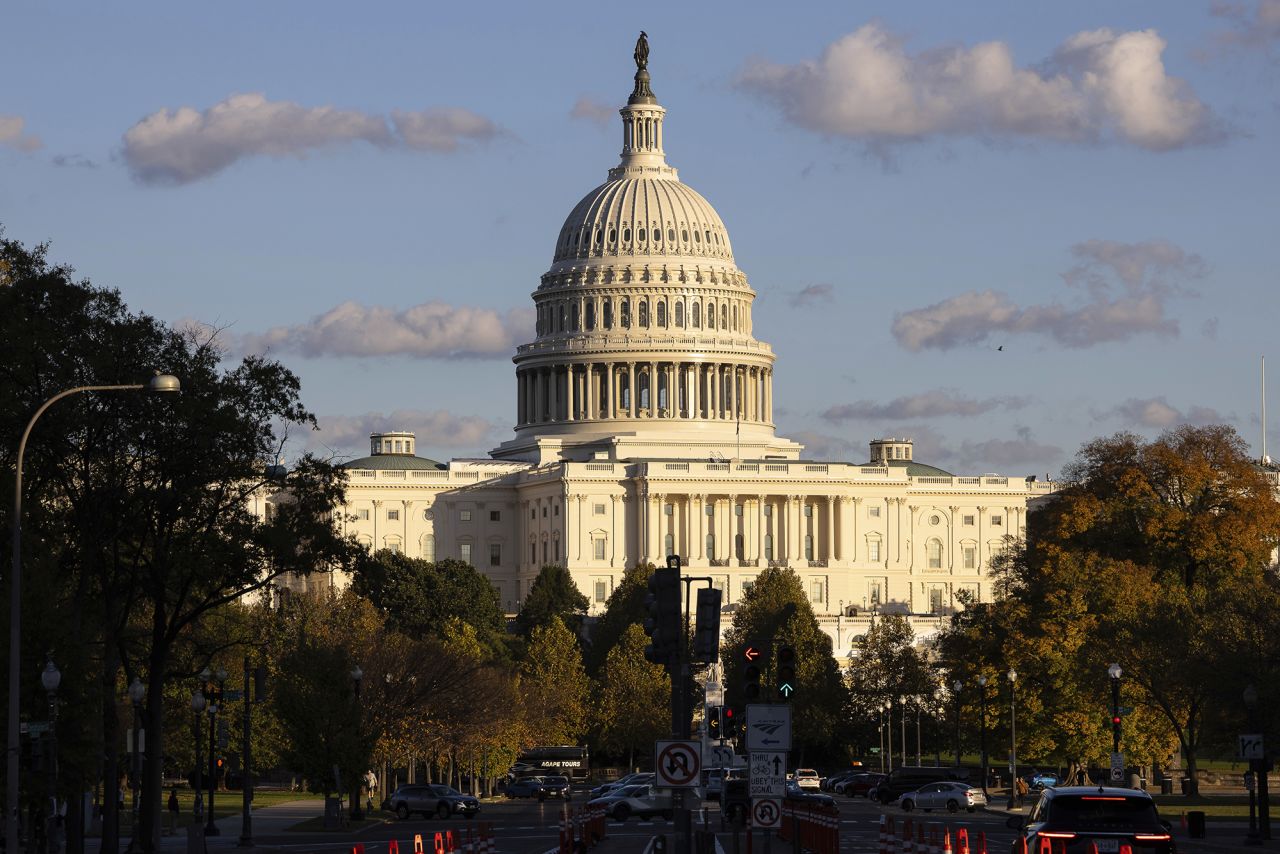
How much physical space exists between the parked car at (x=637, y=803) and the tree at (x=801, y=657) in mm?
31846

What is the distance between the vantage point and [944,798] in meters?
99.9

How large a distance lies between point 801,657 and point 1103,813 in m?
113

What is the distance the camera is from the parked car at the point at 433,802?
9325 centimetres

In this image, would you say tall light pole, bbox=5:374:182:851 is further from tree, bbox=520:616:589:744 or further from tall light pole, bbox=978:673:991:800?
tree, bbox=520:616:589:744

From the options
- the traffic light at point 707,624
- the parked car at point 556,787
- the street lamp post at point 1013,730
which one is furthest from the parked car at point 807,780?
the traffic light at point 707,624

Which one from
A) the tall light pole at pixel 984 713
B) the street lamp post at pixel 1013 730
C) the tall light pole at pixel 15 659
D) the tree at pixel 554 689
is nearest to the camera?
the tall light pole at pixel 15 659

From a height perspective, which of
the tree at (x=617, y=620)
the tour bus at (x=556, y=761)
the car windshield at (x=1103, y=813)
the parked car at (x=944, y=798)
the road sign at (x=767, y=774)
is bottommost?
the parked car at (x=944, y=798)

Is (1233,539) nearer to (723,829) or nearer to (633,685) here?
(633,685)

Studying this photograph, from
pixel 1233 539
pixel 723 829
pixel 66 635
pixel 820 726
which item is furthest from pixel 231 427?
pixel 820 726

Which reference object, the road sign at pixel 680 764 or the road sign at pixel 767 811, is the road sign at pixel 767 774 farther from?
the road sign at pixel 680 764

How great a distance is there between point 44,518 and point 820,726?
286 feet

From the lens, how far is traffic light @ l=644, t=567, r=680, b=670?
4169 centimetres

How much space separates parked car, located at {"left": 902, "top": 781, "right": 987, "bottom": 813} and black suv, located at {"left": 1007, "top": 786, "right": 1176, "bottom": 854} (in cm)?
6043

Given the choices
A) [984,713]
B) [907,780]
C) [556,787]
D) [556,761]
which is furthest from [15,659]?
[556,761]
